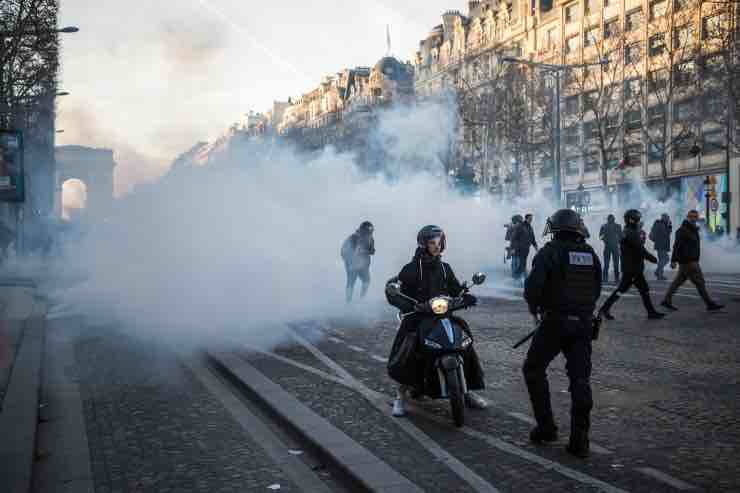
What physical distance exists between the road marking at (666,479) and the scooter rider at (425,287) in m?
1.75

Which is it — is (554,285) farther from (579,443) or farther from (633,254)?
(633,254)

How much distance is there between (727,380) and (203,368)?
5483mm

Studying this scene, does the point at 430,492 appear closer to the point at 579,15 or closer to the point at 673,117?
the point at 673,117

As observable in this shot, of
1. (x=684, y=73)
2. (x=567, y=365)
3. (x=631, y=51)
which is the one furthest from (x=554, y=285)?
(x=631, y=51)

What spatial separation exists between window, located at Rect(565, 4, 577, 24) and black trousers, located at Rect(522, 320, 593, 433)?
5037 cm

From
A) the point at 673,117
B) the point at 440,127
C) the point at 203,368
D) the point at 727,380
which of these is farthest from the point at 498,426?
the point at 673,117

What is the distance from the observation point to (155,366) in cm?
919

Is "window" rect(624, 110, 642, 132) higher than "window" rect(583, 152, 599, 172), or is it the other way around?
"window" rect(624, 110, 642, 132)

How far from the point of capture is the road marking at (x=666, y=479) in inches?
181

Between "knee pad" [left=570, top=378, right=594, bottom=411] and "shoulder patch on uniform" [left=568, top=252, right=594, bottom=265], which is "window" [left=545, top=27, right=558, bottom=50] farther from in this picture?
"knee pad" [left=570, top=378, right=594, bottom=411]

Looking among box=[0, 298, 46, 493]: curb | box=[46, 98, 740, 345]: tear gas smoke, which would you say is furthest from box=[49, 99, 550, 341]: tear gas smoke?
box=[0, 298, 46, 493]: curb

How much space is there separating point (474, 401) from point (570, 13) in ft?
165

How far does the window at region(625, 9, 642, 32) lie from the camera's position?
150ft

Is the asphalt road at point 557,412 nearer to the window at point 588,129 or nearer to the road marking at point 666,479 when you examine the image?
the road marking at point 666,479
